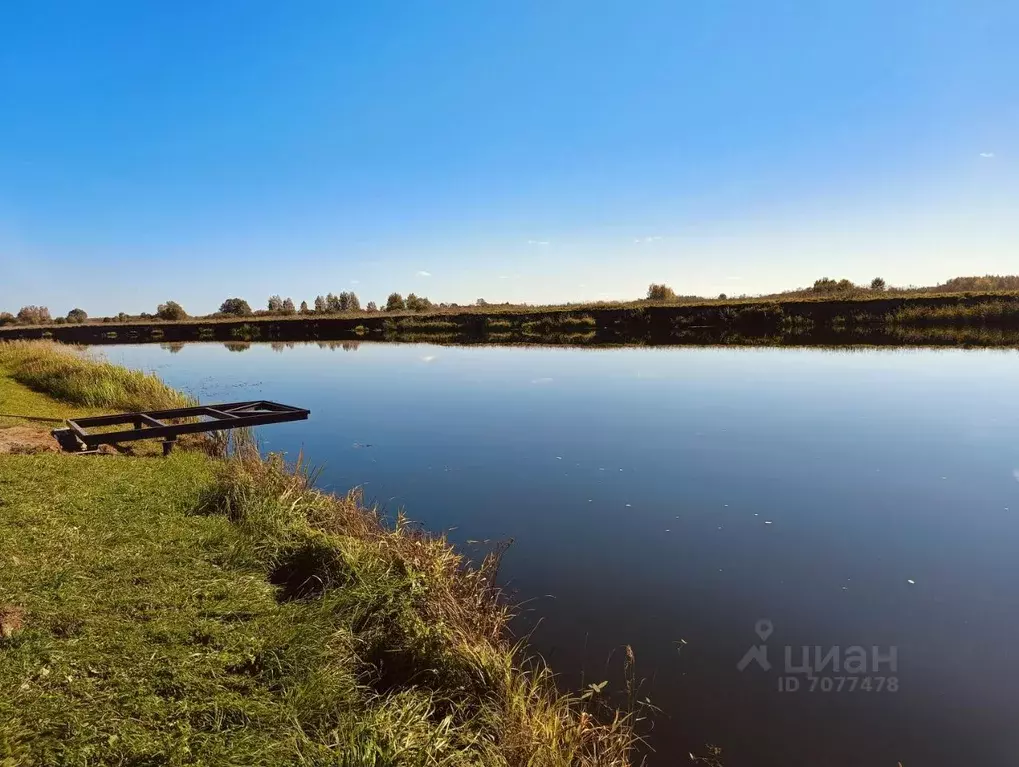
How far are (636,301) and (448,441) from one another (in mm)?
53404

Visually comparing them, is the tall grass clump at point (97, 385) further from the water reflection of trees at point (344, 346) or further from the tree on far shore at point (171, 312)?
the tree on far shore at point (171, 312)

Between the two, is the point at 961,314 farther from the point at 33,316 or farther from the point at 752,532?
the point at 33,316

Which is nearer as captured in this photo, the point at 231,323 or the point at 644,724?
the point at 644,724

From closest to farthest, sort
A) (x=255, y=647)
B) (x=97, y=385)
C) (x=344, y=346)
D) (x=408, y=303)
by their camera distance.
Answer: (x=255, y=647), (x=97, y=385), (x=344, y=346), (x=408, y=303)

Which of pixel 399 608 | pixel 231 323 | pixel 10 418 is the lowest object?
pixel 399 608

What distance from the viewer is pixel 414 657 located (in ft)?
16.0

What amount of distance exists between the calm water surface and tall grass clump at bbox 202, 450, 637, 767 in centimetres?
65

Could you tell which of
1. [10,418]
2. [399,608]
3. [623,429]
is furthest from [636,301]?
[399,608]

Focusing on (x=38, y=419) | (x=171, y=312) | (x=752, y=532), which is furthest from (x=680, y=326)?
(x=171, y=312)

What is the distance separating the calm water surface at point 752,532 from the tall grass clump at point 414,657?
65cm

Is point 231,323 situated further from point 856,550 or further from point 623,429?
point 856,550

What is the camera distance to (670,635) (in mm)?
5777

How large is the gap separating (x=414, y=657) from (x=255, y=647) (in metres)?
1.30

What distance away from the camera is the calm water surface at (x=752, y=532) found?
4.75m
